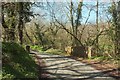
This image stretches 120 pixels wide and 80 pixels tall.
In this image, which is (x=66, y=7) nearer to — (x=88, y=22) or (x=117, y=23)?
(x=88, y=22)

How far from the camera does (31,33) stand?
80.3 metres

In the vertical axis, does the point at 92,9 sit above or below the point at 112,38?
above

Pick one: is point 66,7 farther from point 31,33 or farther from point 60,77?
point 31,33

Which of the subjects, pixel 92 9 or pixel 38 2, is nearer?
pixel 38 2

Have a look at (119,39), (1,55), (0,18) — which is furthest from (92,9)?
(1,55)

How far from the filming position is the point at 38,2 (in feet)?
108

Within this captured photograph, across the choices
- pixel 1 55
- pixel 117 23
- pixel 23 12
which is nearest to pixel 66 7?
pixel 23 12

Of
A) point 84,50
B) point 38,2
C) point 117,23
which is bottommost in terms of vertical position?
point 84,50

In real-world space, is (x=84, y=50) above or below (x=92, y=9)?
below

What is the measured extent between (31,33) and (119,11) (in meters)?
53.2

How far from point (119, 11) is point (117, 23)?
1.18 m

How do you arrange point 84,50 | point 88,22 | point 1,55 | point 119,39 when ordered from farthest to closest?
point 88,22 < point 84,50 < point 119,39 < point 1,55

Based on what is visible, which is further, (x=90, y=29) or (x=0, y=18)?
(x=90, y=29)

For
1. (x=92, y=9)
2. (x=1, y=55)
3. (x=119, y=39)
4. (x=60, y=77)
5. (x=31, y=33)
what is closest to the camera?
(x=1, y=55)
